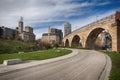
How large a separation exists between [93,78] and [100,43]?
115281 mm

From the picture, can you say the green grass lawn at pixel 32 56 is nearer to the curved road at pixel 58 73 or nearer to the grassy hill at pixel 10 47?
the curved road at pixel 58 73

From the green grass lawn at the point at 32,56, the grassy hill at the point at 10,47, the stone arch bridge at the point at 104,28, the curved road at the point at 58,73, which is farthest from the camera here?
the grassy hill at the point at 10,47

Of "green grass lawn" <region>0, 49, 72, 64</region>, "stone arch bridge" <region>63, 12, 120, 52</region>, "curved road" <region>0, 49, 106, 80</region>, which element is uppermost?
"stone arch bridge" <region>63, 12, 120, 52</region>

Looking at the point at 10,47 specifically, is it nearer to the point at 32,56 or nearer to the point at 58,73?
the point at 32,56

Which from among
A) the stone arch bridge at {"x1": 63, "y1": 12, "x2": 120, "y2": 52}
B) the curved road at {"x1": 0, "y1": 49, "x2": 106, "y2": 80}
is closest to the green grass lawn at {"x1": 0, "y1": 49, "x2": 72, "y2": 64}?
A: the curved road at {"x1": 0, "y1": 49, "x2": 106, "y2": 80}

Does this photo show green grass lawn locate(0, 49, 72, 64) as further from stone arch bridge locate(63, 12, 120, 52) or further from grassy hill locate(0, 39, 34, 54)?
grassy hill locate(0, 39, 34, 54)

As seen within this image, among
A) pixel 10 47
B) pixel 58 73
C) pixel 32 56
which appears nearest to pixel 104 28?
pixel 32 56

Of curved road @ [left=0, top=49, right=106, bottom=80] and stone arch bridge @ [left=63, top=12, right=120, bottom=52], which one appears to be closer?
curved road @ [left=0, top=49, right=106, bottom=80]

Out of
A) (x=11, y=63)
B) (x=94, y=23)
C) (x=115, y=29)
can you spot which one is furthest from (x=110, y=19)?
(x=11, y=63)

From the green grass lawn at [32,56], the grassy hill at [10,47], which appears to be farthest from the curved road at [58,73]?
the grassy hill at [10,47]

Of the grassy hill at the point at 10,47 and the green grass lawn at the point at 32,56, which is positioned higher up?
the grassy hill at the point at 10,47

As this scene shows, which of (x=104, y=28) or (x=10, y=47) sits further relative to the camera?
(x=10, y=47)

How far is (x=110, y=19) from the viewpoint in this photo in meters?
34.5

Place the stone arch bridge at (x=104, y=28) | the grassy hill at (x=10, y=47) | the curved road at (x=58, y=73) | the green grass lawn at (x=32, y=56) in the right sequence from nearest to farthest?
the curved road at (x=58, y=73) → the green grass lawn at (x=32, y=56) → the stone arch bridge at (x=104, y=28) → the grassy hill at (x=10, y=47)
